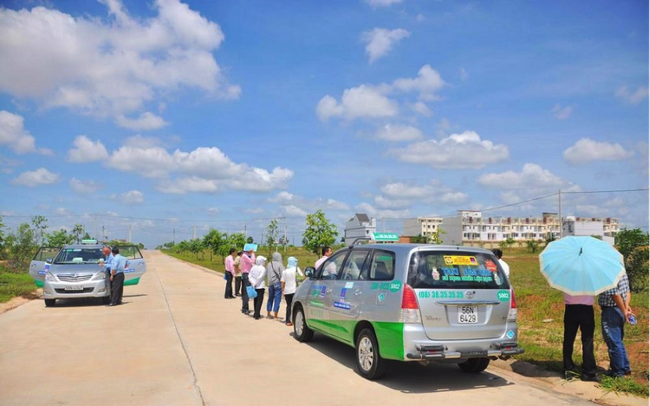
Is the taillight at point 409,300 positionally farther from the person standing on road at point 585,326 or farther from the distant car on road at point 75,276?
the distant car on road at point 75,276

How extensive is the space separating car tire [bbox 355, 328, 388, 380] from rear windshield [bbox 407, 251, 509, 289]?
108 cm

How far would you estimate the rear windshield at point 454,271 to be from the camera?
6773mm

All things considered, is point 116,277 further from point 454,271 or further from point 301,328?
point 454,271

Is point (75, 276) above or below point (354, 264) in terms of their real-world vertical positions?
below

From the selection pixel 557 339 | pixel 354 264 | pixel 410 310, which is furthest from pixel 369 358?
pixel 557 339

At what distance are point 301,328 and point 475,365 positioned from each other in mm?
3500

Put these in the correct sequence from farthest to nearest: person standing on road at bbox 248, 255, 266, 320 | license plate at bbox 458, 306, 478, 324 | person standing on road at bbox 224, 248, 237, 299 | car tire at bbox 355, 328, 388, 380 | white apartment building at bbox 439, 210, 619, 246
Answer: white apartment building at bbox 439, 210, 619, 246 → person standing on road at bbox 224, 248, 237, 299 → person standing on road at bbox 248, 255, 266, 320 → car tire at bbox 355, 328, 388, 380 → license plate at bbox 458, 306, 478, 324

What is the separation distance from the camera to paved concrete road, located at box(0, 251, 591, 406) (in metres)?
6.23

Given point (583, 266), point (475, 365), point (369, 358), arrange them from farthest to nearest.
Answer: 1. point (475, 365)
2. point (369, 358)
3. point (583, 266)

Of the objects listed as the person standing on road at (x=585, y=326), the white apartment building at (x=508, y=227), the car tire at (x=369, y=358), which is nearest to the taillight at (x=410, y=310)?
the car tire at (x=369, y=358)

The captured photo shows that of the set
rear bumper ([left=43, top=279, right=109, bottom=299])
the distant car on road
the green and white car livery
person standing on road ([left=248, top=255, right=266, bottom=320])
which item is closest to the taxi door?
the distant car on road

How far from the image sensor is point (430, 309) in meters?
6.61

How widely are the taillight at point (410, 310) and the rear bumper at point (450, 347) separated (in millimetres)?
74

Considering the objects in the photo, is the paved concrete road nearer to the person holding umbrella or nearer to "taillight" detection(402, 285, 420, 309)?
the person holding umbrella
